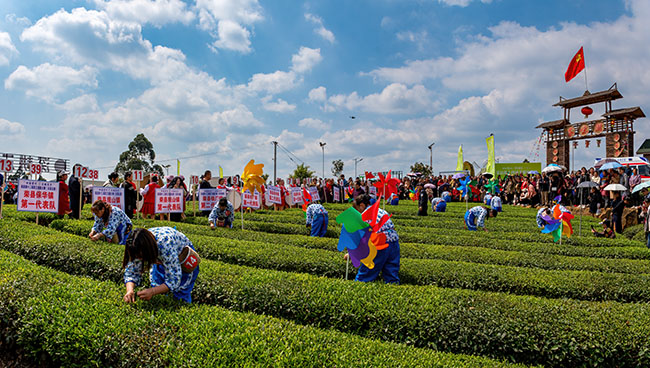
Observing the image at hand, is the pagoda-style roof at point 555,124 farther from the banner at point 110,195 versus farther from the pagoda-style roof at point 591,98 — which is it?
the banner at point 110,195

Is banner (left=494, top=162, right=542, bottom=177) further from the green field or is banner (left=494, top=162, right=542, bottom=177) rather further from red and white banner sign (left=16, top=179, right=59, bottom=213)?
red and white banner sign (left=16, top=179, right=59, bottom=213)

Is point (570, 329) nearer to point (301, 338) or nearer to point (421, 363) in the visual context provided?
point (421, 363)

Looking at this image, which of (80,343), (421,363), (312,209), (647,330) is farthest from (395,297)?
(312,209)

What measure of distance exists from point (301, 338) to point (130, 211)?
38.5ft

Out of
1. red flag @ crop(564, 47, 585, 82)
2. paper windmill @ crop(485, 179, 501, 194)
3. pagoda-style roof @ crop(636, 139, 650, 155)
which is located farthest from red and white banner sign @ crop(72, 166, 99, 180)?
pagoda-style roof @ crop(636, 139, 650, 155)

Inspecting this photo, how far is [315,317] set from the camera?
16.5 ft

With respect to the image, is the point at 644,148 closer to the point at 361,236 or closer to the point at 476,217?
the point at 476,217

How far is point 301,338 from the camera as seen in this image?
3.79m

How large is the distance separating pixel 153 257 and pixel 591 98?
42515 millimetres

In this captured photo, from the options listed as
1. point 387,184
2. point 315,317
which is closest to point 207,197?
point 387,184

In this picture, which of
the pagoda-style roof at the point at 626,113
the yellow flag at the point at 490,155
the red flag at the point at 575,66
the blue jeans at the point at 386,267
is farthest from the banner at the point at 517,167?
the blue jeans at the point at 386,267

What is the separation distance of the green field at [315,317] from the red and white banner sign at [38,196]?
3.66 metres

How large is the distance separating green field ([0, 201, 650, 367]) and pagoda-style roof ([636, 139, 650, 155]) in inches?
2003

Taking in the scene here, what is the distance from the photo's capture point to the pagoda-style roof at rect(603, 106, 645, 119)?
32875mm
